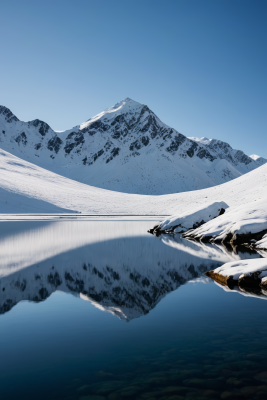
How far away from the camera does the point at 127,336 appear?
287 inches

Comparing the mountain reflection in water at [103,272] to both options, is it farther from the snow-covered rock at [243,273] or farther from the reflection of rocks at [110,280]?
the snow-covered rock at [243,273]

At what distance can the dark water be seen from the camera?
5129 mm

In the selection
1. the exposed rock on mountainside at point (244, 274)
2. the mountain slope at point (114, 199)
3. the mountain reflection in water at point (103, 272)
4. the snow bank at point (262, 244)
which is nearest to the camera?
the mountain reflection in water at point (103, 272)

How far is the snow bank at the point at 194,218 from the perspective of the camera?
35.9 meters

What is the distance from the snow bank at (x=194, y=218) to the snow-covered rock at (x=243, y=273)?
2320 cm

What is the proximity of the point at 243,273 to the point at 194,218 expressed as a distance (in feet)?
83.1

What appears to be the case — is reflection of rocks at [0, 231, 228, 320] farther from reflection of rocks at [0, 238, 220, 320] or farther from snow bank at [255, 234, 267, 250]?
snow bank at [255, 234, 267, 250]

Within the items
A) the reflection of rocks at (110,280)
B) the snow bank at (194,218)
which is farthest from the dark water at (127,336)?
the snow bank at (194,218)

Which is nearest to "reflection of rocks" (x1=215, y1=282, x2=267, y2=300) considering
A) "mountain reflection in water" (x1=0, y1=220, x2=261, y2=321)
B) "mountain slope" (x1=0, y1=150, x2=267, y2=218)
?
"mountain reflection in water" (x1=0, y1=220, x2=261, y2=321)

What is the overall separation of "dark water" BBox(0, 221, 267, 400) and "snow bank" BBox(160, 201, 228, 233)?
2181 cm

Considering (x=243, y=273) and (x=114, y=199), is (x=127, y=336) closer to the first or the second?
(x=243, y=273)

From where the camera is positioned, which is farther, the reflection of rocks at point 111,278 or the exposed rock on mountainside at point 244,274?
the exposed rock on mountainside at point 244,274

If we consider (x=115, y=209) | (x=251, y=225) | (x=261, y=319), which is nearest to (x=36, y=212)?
(x=115, y=209)

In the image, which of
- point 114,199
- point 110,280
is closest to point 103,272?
point 110,280
